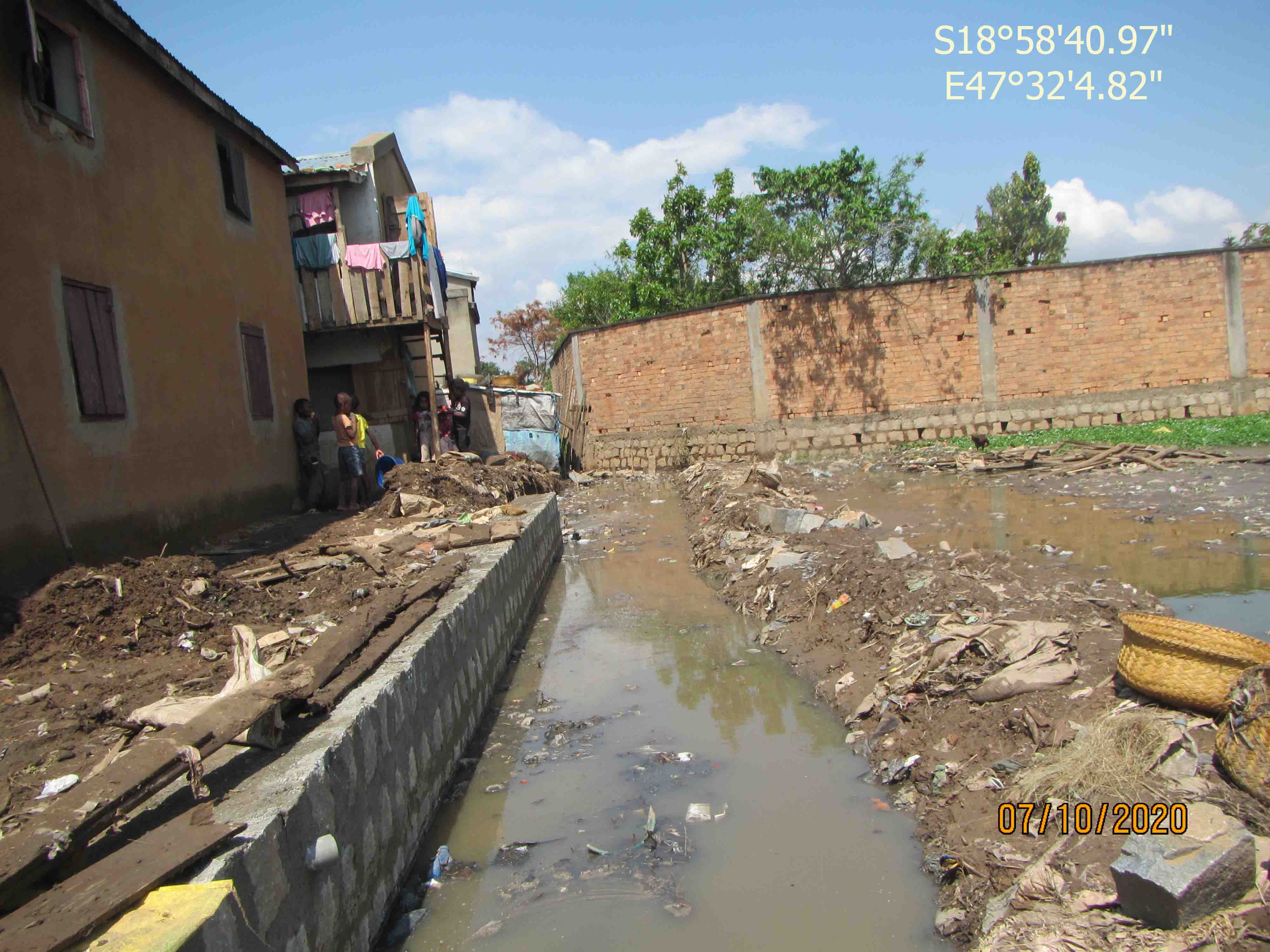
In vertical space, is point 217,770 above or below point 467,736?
above

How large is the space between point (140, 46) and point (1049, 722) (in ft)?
32.2

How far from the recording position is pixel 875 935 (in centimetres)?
305

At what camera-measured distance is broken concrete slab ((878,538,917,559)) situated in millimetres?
6859

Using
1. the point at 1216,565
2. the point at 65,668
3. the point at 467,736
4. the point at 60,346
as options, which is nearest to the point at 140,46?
the point at 60,346

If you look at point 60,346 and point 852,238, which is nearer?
point 60,346

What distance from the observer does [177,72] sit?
28.3 ft

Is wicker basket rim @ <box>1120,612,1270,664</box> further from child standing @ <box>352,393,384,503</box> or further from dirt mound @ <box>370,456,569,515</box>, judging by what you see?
child standing @ <box>352,393,384,503</box>

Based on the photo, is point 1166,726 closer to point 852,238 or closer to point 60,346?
point 60,346

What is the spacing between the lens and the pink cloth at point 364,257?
1327 centimetres

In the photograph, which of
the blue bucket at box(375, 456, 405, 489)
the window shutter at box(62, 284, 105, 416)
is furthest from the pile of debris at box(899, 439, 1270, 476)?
→ the window shutter at box(62, 284, 105, 416)

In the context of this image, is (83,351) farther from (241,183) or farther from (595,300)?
(595,300)

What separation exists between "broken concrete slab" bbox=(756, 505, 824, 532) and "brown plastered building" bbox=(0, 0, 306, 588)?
6204 millimetres

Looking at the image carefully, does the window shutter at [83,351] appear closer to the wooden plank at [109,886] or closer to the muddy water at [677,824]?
the muddy water at [677,824]

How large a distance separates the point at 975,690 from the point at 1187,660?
1.10 m
